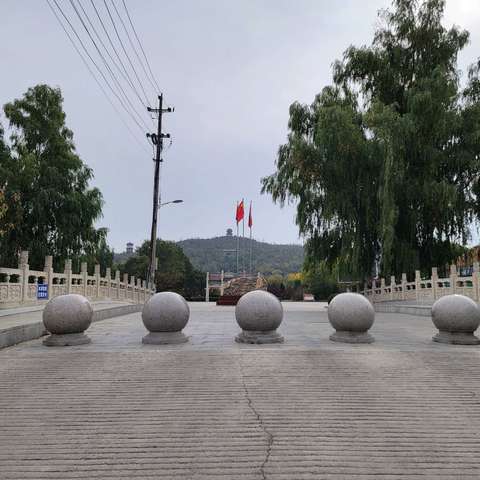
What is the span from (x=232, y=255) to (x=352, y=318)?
127008 mm

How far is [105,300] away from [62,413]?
17905 mm

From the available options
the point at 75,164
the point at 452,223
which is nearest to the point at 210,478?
the point at 452,223

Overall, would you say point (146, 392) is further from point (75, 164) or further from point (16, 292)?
point (75, 164)

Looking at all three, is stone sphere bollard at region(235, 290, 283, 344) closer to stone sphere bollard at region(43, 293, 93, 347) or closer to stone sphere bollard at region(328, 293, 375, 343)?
stone sphere bollard at region(328, 293, 375, 343)

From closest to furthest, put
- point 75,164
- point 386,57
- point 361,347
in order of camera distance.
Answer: point 361,347
point 386,57
point 75,164

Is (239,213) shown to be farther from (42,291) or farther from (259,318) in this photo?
(259,318)

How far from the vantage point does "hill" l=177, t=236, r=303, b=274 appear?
427 feet

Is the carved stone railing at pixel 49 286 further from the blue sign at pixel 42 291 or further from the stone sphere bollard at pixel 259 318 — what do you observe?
the stone sphere bollard at pixel 259 318

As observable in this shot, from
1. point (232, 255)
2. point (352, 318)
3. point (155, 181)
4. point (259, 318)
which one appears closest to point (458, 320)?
point (352, 318)

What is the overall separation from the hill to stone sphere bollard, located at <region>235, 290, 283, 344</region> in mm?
111692

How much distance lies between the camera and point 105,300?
22.3 meters

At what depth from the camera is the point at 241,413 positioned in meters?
4.89

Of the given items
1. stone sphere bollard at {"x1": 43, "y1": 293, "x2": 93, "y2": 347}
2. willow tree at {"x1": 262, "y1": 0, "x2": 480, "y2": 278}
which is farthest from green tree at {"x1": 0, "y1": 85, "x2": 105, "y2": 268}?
stone sphere bollard at {"x1": 43, "y1": 293, "x2": 93, "y2": 347}

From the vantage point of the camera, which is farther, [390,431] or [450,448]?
[390,431]
